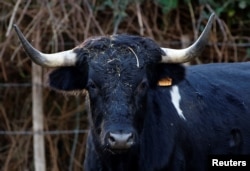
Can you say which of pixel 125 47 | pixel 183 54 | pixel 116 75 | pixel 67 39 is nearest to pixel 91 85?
pixel 116 75

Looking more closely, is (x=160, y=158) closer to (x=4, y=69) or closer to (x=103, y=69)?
(x=103, y=69)

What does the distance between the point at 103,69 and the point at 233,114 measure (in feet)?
4.72

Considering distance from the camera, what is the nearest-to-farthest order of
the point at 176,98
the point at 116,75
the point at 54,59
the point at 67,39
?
the point at 116,75 → the point at 54,59 → the point at 176,98 → the point at 67,39

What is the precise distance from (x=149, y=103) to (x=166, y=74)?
0.27 m

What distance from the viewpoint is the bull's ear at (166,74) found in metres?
6.23

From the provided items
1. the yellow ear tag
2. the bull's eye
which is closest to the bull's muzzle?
the bull's eye

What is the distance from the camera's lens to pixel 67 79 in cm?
623

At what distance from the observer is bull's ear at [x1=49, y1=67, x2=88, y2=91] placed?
6.20m

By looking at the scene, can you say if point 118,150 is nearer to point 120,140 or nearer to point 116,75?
point 120,140

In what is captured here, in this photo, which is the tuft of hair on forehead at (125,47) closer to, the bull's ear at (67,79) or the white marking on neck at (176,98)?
the bull's ear at (67,79)

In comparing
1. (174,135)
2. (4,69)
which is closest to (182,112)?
(174,135)

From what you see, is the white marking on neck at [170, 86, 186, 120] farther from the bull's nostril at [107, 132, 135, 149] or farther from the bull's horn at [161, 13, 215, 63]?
the bull's nostril at [107, 132, 135, 149]

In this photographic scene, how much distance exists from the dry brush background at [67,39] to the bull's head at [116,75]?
2.72 meters

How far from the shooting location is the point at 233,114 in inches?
274
